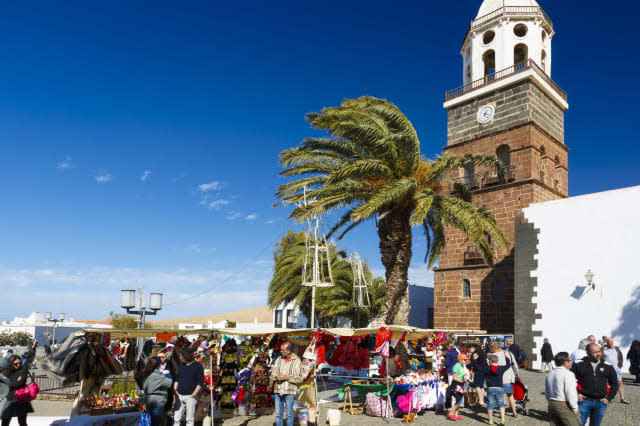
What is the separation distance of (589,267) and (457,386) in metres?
10.3

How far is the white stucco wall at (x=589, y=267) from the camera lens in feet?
57.7

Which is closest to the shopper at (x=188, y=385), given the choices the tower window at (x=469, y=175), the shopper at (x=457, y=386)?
the shopper at (x=457, y=386)

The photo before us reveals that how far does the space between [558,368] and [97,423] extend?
799cm

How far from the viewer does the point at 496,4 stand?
2727 cm

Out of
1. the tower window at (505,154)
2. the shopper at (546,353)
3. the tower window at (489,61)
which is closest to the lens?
the shopper at (546,353)

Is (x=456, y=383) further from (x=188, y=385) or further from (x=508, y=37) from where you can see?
(x=508, y=37)

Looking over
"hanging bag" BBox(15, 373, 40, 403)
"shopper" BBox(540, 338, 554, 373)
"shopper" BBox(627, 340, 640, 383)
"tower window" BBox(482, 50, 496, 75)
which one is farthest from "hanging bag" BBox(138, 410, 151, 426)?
"tower window" BBox(482, 50, 496, 75)

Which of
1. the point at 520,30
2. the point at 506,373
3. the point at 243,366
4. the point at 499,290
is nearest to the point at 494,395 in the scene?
the point at 506,373

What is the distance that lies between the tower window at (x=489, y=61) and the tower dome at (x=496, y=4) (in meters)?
2.09

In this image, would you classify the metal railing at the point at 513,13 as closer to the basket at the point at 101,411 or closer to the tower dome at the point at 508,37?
the tower dome at the point at 508,37

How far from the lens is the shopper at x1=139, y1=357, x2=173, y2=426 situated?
27.0 ft

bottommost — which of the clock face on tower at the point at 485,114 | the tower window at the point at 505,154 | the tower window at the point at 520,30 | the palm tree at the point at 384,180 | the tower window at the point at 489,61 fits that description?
the palm tree at the point at 384,180

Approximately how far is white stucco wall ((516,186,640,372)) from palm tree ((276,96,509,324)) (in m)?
5.52

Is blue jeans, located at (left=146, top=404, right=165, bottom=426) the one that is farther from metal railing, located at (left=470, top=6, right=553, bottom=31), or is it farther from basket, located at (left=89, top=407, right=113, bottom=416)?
metal railing, located at (left=470, top=6, right=553, bottom=31)
